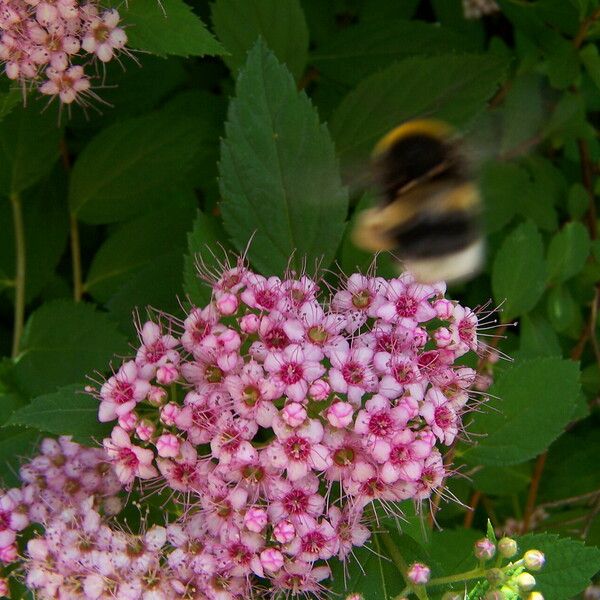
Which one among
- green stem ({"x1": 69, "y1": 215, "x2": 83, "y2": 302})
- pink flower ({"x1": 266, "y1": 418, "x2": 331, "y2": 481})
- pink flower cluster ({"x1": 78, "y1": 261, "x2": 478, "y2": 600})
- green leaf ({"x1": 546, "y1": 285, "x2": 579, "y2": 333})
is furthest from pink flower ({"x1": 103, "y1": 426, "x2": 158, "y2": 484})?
green leaf ({"x1": 546, "y1": 285, "x2": 579, "y2": 333})

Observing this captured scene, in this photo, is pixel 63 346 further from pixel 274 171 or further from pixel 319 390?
pixel 319 390

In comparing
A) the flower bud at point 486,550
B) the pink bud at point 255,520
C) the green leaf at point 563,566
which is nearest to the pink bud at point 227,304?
the pink bud at point 255,520

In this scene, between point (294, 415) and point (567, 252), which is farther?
point (567, 252)

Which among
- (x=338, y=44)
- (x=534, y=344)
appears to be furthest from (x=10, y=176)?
(x=534, y=344)

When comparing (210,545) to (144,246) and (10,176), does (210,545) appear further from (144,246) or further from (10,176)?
(10,176)

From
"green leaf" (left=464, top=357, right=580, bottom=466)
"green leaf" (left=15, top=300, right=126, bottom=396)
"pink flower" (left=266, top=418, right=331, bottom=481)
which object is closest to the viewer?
"pink flower" (left=266, top=418, right=331, bottom=481)

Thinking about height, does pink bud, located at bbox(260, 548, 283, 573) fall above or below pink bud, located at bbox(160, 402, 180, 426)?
below

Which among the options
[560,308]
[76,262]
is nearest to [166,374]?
[76,262]

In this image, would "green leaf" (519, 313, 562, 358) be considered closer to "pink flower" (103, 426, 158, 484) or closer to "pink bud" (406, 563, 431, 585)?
"pink bud" (406, 563, 431, 585)
